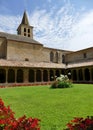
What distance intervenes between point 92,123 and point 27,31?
51.9 m

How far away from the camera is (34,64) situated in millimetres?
33000

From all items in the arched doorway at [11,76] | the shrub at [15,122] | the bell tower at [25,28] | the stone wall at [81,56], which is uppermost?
the bell tower at [25,28]

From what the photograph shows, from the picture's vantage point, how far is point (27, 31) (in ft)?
174

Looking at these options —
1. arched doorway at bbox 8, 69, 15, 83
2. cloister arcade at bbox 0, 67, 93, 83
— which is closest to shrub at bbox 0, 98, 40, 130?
cloister arcade at bbox 0, 67, 93, 83

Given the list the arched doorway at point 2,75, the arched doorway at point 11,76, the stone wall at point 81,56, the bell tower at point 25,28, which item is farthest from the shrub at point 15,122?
the bell tower at point 25,28

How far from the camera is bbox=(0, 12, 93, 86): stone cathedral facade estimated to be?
30.7 m

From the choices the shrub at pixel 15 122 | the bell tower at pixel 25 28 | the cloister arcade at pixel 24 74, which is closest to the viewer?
the shrub at pixel 15 122

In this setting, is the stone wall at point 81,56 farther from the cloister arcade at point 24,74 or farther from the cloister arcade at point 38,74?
the cloister arcade at point 24,74

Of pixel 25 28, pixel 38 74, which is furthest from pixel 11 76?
pixel 25 28

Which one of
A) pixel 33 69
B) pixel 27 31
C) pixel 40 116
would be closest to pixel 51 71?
pixel 33 69

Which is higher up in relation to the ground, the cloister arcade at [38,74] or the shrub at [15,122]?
the cloister arcade at [38,74]

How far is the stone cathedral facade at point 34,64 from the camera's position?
30703 millimetres

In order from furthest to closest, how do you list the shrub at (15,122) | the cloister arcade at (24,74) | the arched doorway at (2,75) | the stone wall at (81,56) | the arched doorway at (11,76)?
the stone wall at (81,56), the arched doorway at (11,76), the arched doorway at (2,75), the cloister arcade at (24,74), the shrub at (15,122)

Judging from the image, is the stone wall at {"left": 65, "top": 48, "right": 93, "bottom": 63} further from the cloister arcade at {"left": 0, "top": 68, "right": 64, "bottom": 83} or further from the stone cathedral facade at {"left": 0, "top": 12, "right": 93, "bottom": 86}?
the cloister arcade at {"left": 0, "top": 68, "right": 64, "bottom": 83}
